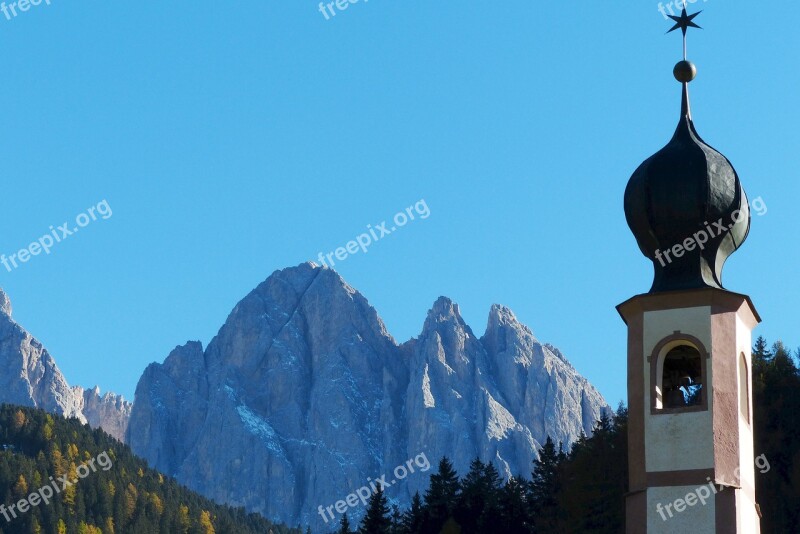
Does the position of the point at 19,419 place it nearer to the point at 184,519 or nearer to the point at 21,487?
the point at 21,487

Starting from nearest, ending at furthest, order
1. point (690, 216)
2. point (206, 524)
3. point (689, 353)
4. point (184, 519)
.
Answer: point (689, 353) < point (690, 216) < point (184, 519) < point (206, 524)

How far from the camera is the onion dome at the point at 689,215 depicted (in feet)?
87.5

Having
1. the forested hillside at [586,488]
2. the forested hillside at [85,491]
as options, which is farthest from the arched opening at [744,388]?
the forested hillside at [85,491]

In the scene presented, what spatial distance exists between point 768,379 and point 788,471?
560 cm

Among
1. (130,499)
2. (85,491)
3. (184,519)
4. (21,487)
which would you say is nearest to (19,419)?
(21,487)

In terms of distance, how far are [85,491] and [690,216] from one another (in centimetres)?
12920

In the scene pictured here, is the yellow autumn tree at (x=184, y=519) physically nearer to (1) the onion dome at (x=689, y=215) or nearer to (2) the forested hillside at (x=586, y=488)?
(2) the forested hillside at (x=586, y=488)

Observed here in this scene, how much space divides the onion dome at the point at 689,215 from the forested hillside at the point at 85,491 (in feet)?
400

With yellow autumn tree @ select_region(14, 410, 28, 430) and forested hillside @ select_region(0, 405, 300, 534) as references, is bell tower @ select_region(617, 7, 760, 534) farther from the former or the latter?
yellow autumn tree @ select_region(14, 410, 28, 430)

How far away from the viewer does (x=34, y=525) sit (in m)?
142

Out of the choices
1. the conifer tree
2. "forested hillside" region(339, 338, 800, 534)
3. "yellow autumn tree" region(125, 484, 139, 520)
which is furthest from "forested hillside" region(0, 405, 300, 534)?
the conifer tree

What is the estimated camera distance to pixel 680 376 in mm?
26719

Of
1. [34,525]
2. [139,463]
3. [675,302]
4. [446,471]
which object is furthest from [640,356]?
[139,463]

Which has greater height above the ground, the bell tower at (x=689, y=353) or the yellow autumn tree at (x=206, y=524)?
the yellow autumn tree at (x=206, y=524)
